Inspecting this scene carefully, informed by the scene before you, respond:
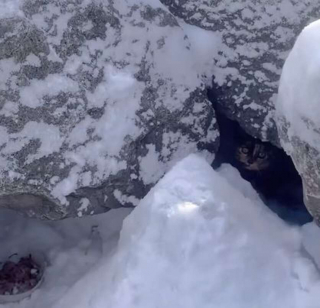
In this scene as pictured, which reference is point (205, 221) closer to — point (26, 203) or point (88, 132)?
point (88, 132)

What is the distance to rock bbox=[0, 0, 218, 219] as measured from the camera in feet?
5.51

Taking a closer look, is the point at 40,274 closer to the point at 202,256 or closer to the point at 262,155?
the point at 202,256

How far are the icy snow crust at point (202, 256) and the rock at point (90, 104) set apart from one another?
0.65 ft

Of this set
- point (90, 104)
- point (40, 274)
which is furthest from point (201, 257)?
point (40, 274)

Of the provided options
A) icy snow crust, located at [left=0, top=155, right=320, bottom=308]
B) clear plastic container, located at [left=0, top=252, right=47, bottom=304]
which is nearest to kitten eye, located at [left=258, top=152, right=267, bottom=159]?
icy snow crust, located at [left=0, top=155, right=320, bottom=308]

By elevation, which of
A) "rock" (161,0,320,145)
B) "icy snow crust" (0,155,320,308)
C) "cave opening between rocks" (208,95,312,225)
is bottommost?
"cave opening between rocks" (208,95,312,225)

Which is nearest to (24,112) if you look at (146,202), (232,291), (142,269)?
(146,202)

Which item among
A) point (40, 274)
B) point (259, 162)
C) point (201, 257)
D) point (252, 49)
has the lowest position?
point (40, 274)

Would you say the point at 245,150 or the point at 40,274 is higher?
the point at 245,150

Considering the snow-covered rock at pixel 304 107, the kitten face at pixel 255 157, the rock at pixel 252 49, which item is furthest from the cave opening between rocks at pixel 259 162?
the snow-covered rock at pixel 304 107

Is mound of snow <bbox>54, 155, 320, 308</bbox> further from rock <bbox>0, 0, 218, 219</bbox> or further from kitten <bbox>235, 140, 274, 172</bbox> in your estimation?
kitten <bbox>235, 140, 274, 172</bbox>

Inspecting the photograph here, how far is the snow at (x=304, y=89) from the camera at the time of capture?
1.32 metres

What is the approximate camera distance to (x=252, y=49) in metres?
2.02

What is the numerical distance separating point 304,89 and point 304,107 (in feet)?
0.13
